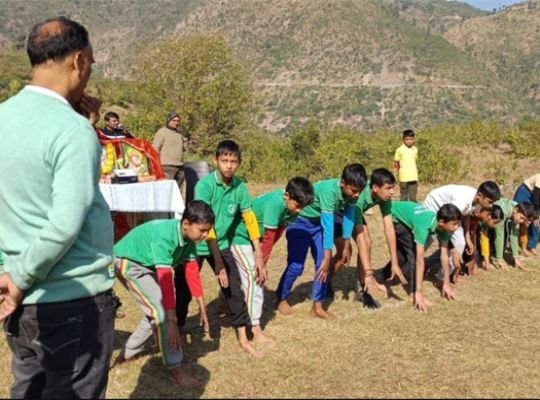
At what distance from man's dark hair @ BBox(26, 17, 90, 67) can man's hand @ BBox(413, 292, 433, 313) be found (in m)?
4.22

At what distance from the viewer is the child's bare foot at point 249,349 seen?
13.5ft

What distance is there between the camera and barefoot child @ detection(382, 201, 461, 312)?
5.23 meters

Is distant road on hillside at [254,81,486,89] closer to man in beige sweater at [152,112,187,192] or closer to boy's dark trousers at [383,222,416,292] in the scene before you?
man in beige sweater at [152,112,187,192]

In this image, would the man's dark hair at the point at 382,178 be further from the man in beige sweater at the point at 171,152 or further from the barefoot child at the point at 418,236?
the man in beige sweater at the point at 171,152

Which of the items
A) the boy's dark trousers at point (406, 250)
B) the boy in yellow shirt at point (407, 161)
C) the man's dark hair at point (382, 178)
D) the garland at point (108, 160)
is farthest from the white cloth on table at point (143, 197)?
the boy in yellow shirt at point (407, 161)

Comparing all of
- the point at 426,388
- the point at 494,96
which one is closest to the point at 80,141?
the point at 426,388

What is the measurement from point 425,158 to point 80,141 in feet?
46.1

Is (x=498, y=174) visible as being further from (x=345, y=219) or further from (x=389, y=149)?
(x=345, y=219)

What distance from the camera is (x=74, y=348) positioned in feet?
6.14

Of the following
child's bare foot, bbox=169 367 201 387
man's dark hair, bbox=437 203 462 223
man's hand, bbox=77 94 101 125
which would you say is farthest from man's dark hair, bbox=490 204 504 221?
man's hand, bbox=77 94 101 125

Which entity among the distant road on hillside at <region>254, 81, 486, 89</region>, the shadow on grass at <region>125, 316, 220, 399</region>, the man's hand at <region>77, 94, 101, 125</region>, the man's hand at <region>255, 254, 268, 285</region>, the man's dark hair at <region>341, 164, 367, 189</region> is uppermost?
the distant road on hillside at <region>254, 81, 486, 89</region>

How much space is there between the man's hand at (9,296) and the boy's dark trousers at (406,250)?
4471mm

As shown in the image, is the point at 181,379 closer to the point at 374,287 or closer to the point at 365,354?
the point at 365,354

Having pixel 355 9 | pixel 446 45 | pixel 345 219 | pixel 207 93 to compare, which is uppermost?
pixel 355 9
